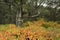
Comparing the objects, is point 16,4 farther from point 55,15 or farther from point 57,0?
point 55,15

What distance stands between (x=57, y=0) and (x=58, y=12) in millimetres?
9375

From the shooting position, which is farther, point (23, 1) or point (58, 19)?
point (58, 19)

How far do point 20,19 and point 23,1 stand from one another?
66.8 inches

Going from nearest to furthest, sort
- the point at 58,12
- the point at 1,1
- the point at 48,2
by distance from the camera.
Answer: the point at 48,2 → the point at 1,1 → the point at 58,12

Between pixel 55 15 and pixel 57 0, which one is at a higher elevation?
pixel 57 0

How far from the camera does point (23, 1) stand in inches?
593

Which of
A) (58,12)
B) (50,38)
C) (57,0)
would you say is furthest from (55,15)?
(50,38)

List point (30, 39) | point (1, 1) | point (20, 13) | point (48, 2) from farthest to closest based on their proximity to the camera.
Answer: point (1, 1), point (20, 13), point (48, 2), point (30, 39)

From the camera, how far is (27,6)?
15.0m

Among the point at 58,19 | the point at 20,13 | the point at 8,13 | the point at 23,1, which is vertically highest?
the point at 23,1

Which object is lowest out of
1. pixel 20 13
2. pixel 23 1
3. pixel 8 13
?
pixel 8 13

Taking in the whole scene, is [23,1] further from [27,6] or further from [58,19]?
[58,19]

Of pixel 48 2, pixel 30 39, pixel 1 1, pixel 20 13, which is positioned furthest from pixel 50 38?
pixel 1 1

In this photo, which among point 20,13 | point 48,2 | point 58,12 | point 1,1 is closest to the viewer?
point 48,2
